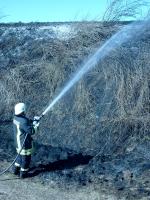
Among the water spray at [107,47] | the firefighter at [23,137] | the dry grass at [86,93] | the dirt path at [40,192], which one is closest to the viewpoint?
the dirt path at [40,192]

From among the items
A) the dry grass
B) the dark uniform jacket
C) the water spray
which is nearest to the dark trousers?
the dark uniform jacket

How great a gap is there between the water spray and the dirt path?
2.66 metres

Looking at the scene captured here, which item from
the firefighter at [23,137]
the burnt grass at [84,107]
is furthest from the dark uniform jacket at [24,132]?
the burnt grass at [84,107]

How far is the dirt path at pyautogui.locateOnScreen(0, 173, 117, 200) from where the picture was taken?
25.9 ft

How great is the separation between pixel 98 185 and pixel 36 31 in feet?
25.9

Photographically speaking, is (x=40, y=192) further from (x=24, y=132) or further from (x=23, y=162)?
(x=24, y=132)

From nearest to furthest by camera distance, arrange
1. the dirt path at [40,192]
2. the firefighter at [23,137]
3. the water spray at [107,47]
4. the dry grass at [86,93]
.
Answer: the dirt path at [40,192], the firefighter at [23,137], the dry grass at [86,93], the water spray at [107,47]

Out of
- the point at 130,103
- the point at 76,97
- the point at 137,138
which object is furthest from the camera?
the point at 76,97

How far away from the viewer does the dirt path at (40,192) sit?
25.9ft

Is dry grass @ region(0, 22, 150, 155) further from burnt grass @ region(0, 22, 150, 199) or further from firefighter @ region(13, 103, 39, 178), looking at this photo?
firefighter @ region(13, 103, 39, 178)

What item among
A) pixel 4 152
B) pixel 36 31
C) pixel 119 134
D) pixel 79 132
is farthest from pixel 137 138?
pixel 36 31

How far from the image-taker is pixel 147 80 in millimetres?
10766

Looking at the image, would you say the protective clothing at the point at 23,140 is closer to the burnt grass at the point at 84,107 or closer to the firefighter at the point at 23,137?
the firefighter at the point at 23,137

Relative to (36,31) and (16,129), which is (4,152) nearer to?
(16,129)
